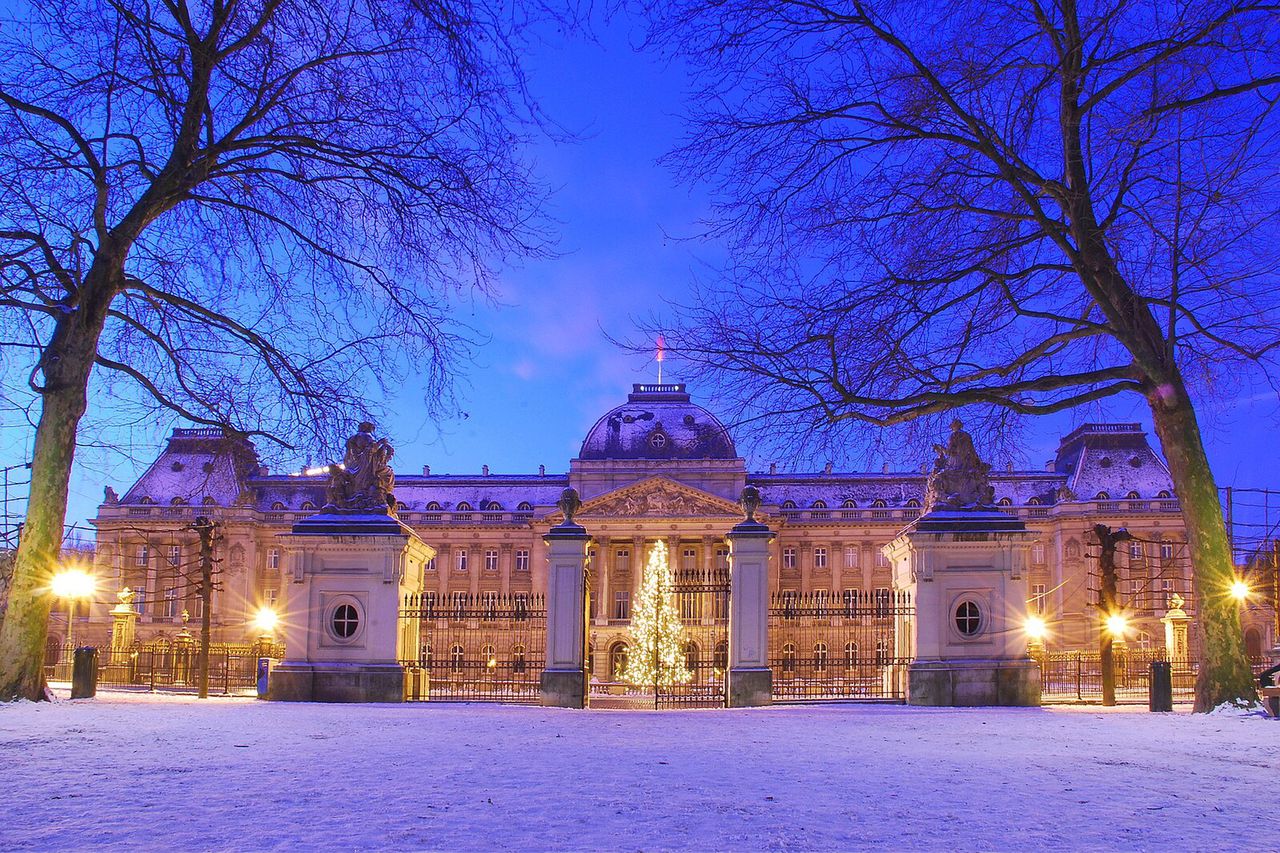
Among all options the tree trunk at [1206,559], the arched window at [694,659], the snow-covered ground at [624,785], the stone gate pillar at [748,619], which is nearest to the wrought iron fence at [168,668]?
the arched window at [694,659]

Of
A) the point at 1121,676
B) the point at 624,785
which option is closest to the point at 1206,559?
the point at 624,785

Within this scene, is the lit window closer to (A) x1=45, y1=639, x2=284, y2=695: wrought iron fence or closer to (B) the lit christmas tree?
(B) the lit christmas tree

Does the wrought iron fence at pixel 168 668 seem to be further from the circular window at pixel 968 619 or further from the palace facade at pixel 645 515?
the palace facade at pixel 645 515

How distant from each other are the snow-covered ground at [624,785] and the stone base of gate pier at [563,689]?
15.6ft

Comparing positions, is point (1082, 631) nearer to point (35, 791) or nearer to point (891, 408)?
point (891, 408)

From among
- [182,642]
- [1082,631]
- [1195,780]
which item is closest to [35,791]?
[1195,780]

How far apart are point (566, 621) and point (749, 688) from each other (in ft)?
10.2

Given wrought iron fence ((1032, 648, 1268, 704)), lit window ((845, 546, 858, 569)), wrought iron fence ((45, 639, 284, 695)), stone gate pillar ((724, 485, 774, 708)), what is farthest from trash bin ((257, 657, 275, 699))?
lit window ((845, 546, 858, 569))

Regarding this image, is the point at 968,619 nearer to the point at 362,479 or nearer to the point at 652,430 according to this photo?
the point at 362,479

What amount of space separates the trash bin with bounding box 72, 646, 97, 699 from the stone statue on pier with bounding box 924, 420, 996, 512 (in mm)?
14028

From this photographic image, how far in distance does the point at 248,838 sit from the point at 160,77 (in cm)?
961

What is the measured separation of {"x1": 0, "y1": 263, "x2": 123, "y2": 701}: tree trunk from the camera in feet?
45.8

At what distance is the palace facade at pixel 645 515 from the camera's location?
72500mm

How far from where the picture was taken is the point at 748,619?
17.7 metres
